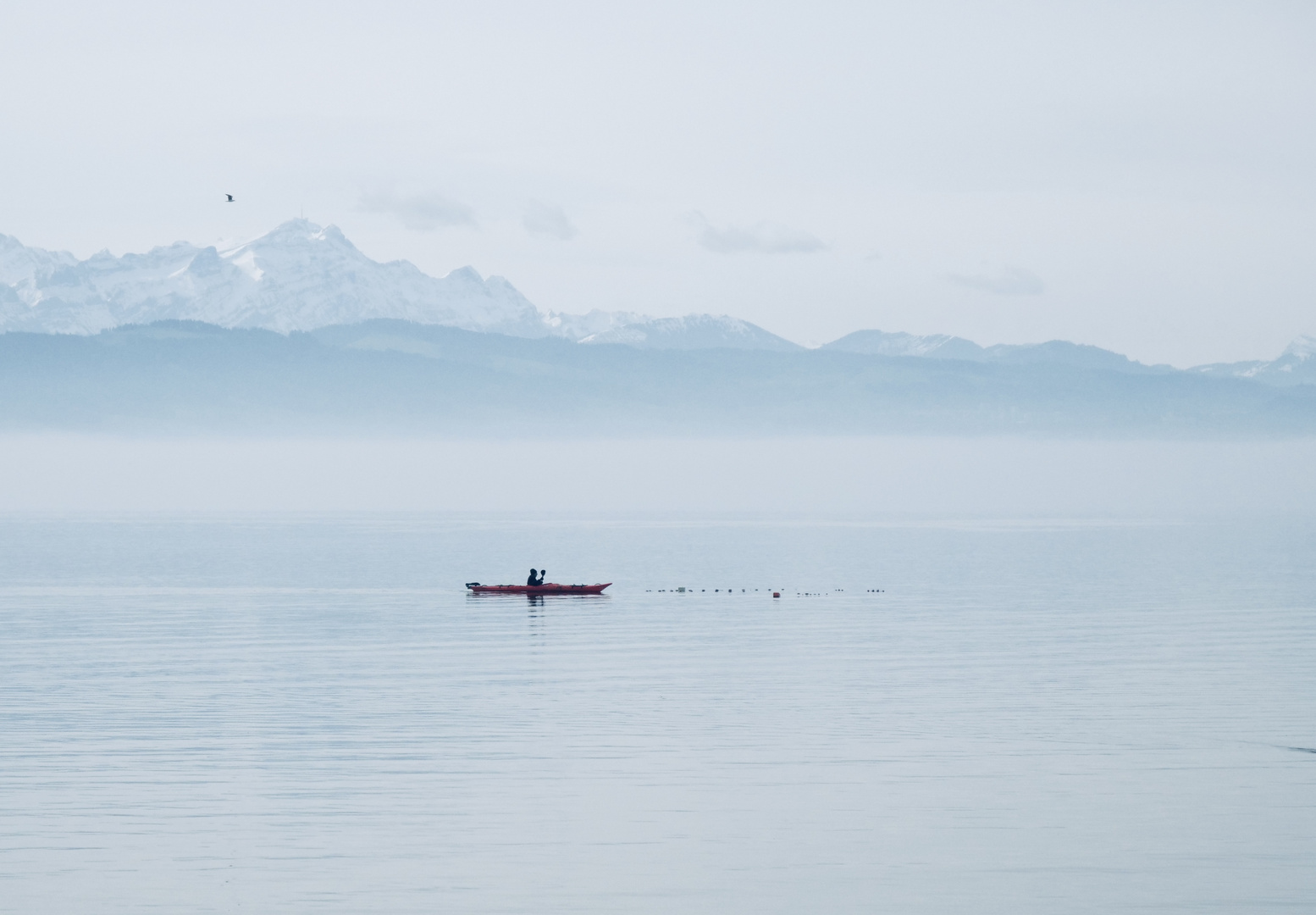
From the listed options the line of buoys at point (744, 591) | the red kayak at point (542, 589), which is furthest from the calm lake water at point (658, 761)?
the line of buoys at point (744, 591)

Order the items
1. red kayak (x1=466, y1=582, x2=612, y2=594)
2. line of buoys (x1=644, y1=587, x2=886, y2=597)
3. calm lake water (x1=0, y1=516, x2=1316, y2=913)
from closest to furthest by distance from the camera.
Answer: calm lake water (x1=0, y1=516, x2=1316, y2=913) → red kayak (x1=466, y1=582, x2=612, y2=594) → line of buoys (x1=644, y1=587, x2=886, y2=597)

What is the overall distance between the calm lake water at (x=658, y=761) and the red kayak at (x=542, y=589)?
6.86 metres

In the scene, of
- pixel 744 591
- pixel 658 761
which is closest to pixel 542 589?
pixel 744 591

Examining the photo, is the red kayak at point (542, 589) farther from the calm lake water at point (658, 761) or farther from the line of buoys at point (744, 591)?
the line of buoys at point (744, 591)

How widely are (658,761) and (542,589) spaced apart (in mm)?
56579

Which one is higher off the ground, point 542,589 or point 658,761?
point 542,589

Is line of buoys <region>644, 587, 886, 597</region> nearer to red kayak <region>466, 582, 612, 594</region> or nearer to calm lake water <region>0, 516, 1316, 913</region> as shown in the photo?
red kayak <region>466, 582, 612, 594</region>

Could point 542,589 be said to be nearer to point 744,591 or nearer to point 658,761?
point 744,591

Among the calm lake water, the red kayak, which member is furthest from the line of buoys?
the calm lake water

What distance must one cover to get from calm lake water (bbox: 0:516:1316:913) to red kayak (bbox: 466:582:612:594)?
686cm

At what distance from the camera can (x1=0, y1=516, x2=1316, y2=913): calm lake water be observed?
31.9 m

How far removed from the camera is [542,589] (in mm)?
99375

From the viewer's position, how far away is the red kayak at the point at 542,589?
9944 centimetres

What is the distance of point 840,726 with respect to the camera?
48.9 m
